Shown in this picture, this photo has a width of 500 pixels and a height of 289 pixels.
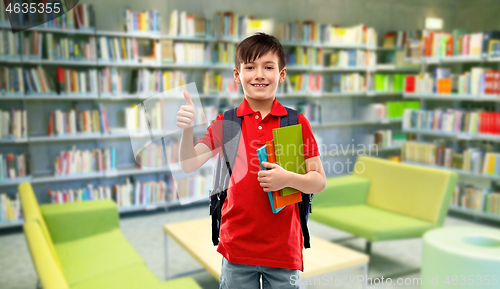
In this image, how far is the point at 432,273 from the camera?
6.42ft

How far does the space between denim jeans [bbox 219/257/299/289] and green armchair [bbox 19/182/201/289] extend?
0.62 meters

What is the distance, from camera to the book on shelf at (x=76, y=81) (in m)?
3.58

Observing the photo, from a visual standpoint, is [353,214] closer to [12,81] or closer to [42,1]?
[42,1]

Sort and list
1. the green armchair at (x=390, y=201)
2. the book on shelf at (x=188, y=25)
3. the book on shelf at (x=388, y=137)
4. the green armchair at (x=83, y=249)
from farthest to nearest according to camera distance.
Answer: the book on shelf at (x=388, y=137), the book on shelf at (x=188, y=25), the green armchair at (x=390, y=201), the green armchair at (x=83, y=249)

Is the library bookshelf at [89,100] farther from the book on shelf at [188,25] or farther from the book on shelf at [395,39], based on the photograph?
the book on shelf at [395,39]

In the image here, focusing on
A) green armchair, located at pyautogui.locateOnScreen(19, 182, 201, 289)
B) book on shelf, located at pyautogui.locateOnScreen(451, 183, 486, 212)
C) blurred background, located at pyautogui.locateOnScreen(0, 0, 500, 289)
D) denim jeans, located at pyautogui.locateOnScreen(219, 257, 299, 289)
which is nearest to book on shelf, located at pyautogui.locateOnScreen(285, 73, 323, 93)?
blurred background, located at pyautogui.locateOnScreen(0, 0, 500, 289)

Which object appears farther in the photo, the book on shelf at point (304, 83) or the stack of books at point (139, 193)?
the book on shelf at point (304, 83)

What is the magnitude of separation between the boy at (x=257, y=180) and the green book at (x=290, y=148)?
1 centimetres

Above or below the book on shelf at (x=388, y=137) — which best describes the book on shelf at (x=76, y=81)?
above

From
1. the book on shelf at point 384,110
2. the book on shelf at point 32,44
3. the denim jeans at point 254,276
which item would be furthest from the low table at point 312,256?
the book on shelf at point 384,110

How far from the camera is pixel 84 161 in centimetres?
379

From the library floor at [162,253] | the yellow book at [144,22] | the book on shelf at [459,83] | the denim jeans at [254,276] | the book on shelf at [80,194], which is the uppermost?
the yellow book at [144,22]

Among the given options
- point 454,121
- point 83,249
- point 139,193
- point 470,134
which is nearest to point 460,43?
point 454,121

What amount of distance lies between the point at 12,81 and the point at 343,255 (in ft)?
10.3
